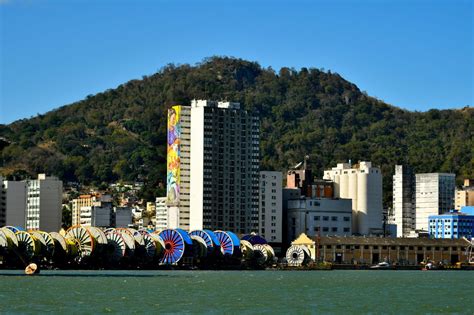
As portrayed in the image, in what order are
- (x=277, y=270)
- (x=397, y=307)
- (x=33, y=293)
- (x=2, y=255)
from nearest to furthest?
1. (x=397, y=307)
2. (x=33, y=293)
3. (x=2, y=255)
4. (x=277, y=270)

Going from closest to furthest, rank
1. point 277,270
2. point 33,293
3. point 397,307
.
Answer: point 397,307 < point 33,293 < point 277,270

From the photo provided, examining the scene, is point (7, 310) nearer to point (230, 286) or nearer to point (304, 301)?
point (304, 301)

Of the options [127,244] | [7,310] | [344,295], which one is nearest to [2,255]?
[127,244]

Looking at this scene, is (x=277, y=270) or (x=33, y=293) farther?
(x=277, y=270)

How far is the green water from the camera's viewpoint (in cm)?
9181

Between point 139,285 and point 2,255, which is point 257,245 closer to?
point 2,255

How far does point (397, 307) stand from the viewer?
95.8m

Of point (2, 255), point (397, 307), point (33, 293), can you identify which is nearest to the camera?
point (397, 307)

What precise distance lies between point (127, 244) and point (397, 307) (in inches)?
3204

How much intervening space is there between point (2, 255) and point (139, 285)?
38446 mm

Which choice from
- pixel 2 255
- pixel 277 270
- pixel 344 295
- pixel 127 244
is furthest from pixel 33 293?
pixel 277 270

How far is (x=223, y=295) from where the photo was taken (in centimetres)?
10744

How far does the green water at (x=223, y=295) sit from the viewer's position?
91.8 meters

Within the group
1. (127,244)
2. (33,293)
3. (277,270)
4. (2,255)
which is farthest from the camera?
(277,270)
